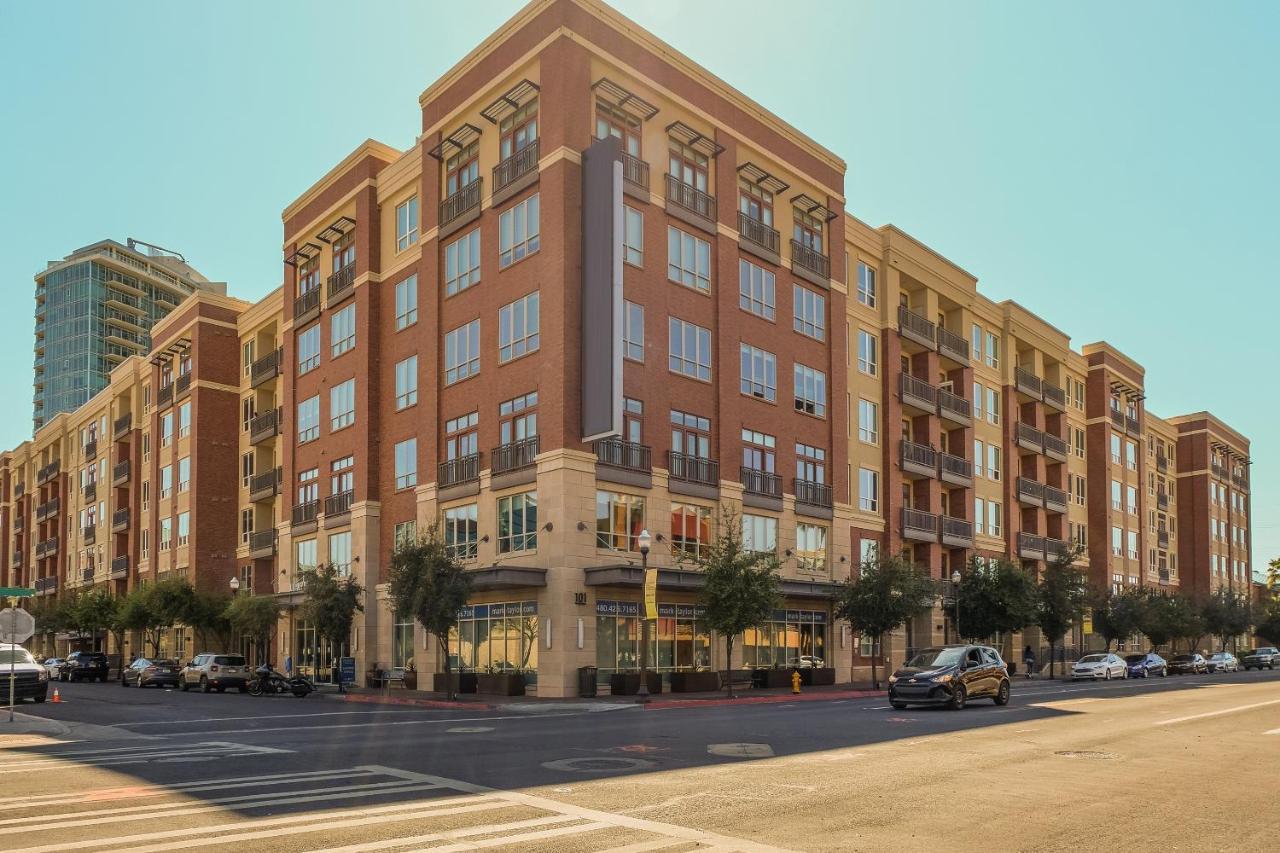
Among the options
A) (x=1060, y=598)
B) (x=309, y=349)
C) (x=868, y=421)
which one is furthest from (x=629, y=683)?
(x=1060, y=598)

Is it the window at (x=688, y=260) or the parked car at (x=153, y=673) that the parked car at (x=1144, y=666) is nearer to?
the window at (x=688, y=260)

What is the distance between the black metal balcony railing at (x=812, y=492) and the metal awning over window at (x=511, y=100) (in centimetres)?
1996

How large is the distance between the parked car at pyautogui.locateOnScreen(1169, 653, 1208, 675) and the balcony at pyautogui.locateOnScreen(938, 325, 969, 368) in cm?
2325

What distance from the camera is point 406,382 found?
49125mm

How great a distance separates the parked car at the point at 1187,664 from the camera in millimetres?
67375

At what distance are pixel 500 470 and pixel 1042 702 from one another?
20.7 meters

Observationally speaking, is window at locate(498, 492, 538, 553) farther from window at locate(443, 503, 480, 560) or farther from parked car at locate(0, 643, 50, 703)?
parked car at locate(0, 643, 50, 703)

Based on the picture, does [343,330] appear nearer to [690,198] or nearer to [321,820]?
[690,198]

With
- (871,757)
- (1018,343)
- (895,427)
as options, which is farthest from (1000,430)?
(871,757)

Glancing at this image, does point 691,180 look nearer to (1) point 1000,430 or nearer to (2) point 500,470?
(2) point 500,470

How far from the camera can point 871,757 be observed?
1695cm

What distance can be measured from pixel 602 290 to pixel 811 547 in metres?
17.5

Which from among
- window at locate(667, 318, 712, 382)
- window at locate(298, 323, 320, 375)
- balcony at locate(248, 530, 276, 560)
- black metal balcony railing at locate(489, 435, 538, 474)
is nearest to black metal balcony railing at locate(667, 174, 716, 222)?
Result: window at locate(667, 318, 712, 382)

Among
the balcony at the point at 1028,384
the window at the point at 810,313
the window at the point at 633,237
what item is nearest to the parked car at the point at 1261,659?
the balcony at the point at 1028,384
